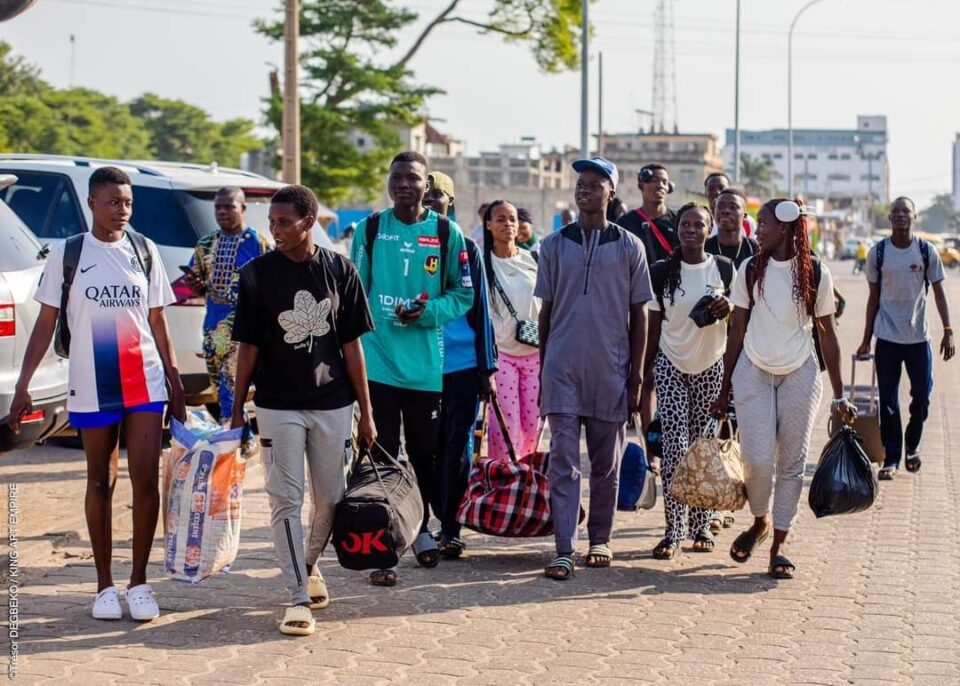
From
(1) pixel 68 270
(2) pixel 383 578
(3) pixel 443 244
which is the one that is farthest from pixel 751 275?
(1) pixel 68 270

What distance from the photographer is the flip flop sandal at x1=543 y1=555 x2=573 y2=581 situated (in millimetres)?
7551

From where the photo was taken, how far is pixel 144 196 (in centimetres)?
1103

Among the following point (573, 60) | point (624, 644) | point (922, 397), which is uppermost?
point (573, 60)

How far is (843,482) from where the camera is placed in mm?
7676

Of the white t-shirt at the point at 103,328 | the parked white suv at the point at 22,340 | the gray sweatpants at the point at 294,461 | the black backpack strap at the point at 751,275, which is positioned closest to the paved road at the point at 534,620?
the gray sweatpants at the point at 294,461

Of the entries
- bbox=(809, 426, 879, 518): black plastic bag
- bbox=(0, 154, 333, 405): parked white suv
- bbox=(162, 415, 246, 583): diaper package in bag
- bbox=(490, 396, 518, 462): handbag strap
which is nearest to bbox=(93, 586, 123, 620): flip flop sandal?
bbox=(162, 415, 246, 583): diaper package in bag

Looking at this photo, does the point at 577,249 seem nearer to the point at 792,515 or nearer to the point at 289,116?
the point at 792,515

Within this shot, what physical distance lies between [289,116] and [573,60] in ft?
63.8

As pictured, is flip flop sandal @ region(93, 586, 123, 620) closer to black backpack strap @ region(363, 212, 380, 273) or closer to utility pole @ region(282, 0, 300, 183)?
black backpack strap @ region(363, 212, 380, 273)

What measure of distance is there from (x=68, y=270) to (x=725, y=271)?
3646mm

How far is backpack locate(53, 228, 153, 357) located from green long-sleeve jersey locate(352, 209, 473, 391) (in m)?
1.30

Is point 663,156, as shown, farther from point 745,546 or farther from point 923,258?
point 745,546

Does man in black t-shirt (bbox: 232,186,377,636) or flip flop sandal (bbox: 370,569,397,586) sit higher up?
man in black t-shirt (bbox: 232,186,377,636)

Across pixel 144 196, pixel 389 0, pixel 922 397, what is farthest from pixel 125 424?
pixel 389 0
